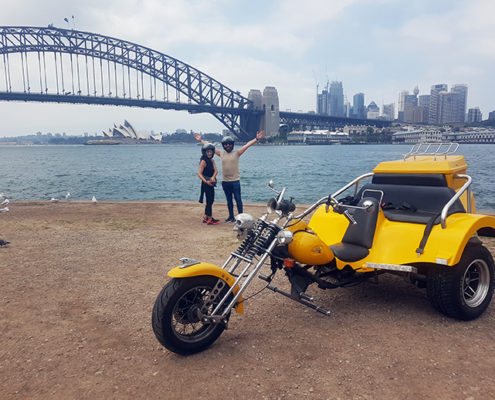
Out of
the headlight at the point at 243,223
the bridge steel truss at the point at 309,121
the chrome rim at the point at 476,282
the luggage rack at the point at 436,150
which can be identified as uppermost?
the bridge steel truss at the point at 309,121

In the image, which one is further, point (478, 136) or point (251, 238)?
point (478, 136)

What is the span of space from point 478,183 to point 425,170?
96.7 feet

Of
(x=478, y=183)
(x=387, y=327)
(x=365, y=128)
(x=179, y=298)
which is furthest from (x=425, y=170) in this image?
(x=365, y=128)

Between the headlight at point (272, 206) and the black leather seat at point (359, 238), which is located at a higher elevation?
the headlight at point (272, 206)

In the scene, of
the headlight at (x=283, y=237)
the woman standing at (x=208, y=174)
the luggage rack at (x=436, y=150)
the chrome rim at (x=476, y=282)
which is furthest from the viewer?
the woman standing at (x=208, y=174)

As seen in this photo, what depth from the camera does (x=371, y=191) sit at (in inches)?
189

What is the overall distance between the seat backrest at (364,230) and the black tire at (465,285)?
70cm

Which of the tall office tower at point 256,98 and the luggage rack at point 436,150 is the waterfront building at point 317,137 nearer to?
the tall office tower at point 256,98

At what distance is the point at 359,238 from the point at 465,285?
3.84 feet

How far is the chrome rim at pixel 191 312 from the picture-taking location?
3.43m

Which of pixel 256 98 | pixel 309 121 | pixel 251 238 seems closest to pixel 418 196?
pixel 251 238

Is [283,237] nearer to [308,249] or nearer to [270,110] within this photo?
[308,249]

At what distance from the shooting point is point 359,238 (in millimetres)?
4371

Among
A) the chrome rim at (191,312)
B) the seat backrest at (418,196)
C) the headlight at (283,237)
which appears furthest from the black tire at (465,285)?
the chrome rim at (191,312)
